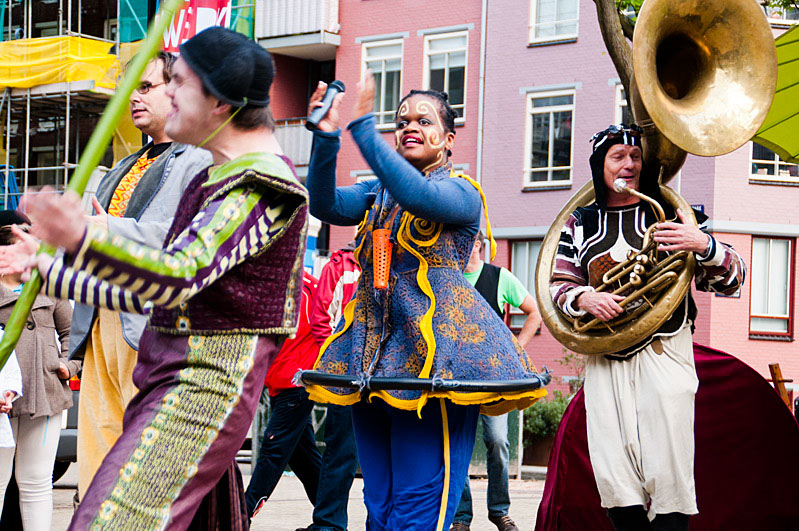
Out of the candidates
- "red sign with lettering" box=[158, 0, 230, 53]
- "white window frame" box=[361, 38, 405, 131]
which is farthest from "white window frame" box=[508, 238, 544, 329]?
"red sign with lettering" box=[158, 0, 230, 53]

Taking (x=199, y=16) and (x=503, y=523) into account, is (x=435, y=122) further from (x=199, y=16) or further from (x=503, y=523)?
(x=199, y=16)

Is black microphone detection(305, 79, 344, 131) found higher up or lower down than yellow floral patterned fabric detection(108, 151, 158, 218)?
higher up

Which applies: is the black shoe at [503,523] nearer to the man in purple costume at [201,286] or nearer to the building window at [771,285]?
the man in purple costume at [201,286]

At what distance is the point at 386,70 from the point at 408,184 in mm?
26750

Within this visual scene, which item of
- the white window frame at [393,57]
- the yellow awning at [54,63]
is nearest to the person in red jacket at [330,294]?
the white window frame at [393,57]

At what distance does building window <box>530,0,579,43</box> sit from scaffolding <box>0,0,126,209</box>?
9.55 meters

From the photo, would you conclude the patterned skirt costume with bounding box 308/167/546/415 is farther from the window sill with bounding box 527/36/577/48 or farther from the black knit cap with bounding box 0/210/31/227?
the window sill with bounding box 527/36/577/48

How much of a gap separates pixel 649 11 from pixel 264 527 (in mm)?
4249

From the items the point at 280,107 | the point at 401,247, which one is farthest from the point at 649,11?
the point at 280,107

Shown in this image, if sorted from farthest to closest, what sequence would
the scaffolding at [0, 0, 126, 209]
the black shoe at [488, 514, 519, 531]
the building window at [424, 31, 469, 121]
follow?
the scaffolding at [0, 0, 126, 209], the building window at [424, 31, 469, 121], the black shoe at [488, 514, 519, 531]

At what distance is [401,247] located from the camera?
500 cm

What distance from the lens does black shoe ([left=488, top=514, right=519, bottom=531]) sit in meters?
7.99

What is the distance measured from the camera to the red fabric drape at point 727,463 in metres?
6.40

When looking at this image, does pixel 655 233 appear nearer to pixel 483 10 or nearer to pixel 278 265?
pixel 278 265
